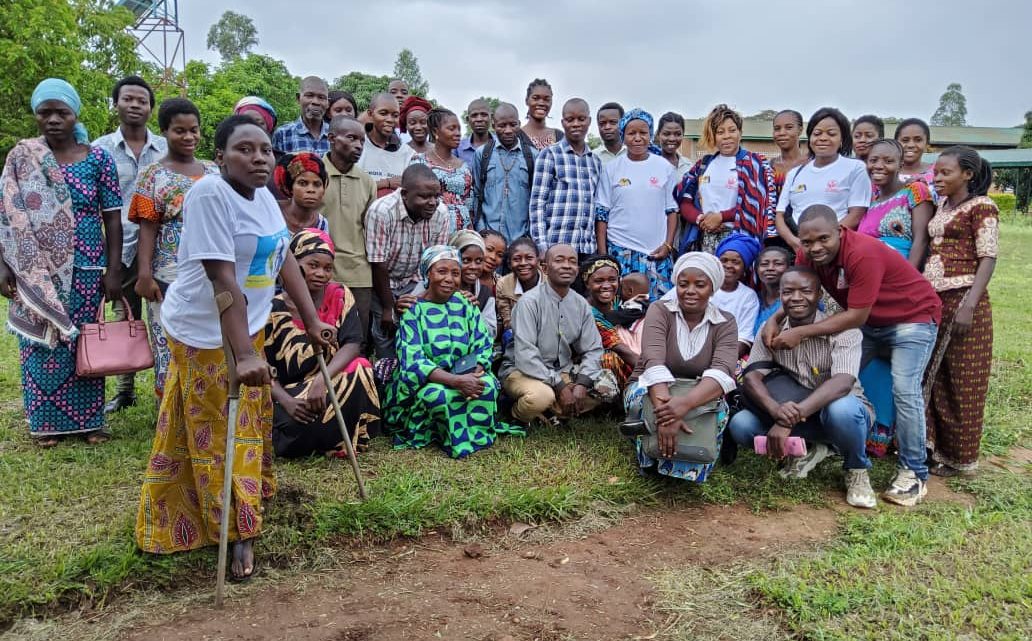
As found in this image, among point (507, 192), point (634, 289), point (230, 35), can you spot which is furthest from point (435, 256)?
point (230, 35)

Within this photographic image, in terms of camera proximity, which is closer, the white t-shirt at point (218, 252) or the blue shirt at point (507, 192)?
the white t-shirt at point (218, 252)

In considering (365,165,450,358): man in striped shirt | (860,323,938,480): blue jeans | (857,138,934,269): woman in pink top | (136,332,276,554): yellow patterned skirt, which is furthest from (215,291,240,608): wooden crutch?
(857,138,934,269): woman in pink top

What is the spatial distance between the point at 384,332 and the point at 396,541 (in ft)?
6.58

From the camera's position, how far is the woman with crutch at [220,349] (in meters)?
2.89

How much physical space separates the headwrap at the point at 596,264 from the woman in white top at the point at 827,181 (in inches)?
50.2

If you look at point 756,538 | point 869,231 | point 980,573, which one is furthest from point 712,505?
point 869,231

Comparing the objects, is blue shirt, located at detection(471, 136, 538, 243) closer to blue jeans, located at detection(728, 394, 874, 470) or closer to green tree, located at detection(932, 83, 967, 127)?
blue jeans, located at detection(728, 394, 874, 470)

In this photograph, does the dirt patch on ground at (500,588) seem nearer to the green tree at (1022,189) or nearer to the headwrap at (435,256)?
the headwrap at (435,256)

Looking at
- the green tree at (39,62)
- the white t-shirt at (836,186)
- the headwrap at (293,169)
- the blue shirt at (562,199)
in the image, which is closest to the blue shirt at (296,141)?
the headwrap at (293,169)

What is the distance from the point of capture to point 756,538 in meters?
3.84

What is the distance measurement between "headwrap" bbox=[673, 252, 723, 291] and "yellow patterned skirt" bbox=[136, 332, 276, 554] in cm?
250

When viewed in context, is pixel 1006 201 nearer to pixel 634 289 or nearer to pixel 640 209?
pixel 640 209

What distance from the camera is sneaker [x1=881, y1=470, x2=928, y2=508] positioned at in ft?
14.0

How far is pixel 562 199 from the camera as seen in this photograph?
6031 mm
